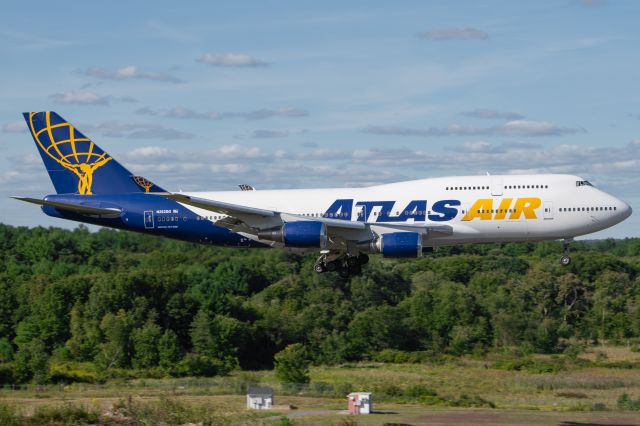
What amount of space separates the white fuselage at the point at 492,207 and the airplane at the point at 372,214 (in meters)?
0.05

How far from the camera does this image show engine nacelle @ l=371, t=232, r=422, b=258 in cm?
5394

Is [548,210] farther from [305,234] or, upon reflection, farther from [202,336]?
[202,336]

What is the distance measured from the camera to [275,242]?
5653 cm

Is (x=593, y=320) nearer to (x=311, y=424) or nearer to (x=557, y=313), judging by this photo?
(x=557, y=313)

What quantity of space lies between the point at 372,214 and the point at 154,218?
42.4ft

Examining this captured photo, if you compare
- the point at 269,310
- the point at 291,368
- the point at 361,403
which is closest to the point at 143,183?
the point at 361,403

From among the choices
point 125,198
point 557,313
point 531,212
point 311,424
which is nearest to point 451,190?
point 531,212

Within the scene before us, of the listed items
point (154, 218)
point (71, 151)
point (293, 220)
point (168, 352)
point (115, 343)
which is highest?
point (71, 151)

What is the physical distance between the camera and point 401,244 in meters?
53.9

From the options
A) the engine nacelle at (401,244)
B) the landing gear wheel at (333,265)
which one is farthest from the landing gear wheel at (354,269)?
the engine nacelle at (401,244)

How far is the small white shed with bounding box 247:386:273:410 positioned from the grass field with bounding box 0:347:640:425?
3.12 ft

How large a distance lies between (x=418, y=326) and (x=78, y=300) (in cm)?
3890

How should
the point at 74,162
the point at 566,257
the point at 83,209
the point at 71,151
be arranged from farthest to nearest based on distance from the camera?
the point at 71,151 → the point at 74,162 → the point at 83,209 → the point at 566,257

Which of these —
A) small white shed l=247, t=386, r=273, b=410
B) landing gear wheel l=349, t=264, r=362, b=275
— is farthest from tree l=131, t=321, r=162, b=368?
landing gear wheel l=349, t=264, r=362, b=275
